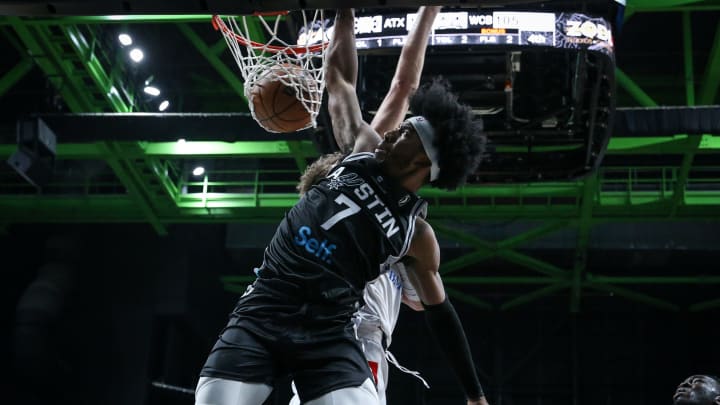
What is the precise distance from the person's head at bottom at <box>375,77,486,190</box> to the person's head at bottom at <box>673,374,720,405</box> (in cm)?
235

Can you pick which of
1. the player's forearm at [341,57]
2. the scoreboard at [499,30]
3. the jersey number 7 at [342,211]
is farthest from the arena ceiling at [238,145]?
the jersey number 7 at [342,211]

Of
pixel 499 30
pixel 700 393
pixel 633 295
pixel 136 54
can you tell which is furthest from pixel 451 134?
pixel 633 295

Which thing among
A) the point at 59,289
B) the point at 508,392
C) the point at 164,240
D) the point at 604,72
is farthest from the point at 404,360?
the point at 604,72

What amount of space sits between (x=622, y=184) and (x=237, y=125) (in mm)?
7963

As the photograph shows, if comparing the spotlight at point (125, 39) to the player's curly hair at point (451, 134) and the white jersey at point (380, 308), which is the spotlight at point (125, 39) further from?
the player's curly hair at point (451, 134)

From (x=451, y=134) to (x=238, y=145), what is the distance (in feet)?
33.9

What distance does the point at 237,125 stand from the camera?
1182 cm

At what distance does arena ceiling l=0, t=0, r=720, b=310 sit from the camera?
12.0m

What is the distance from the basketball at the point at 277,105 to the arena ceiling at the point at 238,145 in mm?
3810

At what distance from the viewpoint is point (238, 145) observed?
14.0m

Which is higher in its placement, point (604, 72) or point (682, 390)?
point (604, 72)

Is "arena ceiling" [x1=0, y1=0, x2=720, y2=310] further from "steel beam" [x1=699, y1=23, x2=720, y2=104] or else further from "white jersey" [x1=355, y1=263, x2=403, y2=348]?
"white jersey" [x1=355, y1=263, x2=403, y2=348]

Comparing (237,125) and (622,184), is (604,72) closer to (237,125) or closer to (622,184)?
(237,125)

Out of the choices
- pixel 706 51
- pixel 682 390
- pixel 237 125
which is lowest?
pixel 682 390
